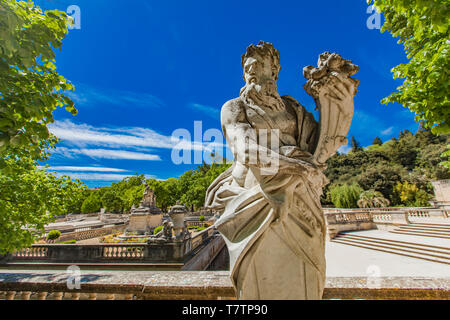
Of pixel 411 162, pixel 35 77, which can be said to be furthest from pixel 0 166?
pixel 411 162

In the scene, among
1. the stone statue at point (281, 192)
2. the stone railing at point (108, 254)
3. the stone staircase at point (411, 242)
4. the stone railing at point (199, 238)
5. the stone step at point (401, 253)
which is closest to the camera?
the stone statue at point (281, 192)

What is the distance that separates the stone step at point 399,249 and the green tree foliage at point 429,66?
7.93 m

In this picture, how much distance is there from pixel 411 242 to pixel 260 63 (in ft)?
45.1

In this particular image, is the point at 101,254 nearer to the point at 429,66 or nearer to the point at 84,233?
the point at 84,233

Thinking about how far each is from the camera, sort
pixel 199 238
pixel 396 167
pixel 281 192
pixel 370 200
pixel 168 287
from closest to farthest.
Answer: pixel 281 192 → pixel 168 287 → pixel 199 238 → pixel 370 200 → pixel 396 167

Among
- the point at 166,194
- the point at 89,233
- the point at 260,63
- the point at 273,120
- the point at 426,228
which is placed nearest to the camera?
the point at 273,120

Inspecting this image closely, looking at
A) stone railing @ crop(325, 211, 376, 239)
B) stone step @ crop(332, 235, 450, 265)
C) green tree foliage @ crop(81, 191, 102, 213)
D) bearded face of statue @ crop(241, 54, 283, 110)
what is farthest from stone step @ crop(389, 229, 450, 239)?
green tree foliage @ crop(81, 191, 102, 213)

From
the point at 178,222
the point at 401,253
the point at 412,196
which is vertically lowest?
the point at 401,253

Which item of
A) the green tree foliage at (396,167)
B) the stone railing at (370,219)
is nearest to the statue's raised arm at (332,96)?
the stone railing at (370,219)

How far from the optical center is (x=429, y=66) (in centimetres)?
354

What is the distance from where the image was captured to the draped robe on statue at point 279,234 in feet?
6.01

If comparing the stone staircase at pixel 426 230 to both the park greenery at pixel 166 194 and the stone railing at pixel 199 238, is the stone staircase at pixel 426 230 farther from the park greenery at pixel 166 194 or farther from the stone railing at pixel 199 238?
the park greenery at pixel 166 194

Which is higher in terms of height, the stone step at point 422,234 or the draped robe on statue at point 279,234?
the draped robe on statue at point 279,234

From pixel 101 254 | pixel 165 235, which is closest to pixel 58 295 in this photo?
pixel 165 235
